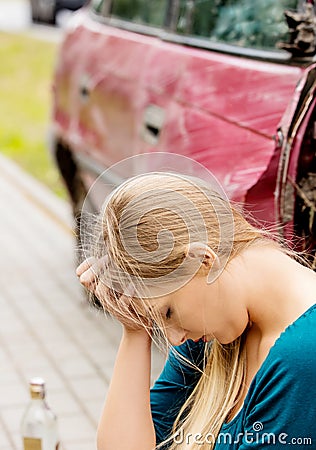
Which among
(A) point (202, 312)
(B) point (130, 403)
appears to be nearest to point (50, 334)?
(B) point (130, 403)

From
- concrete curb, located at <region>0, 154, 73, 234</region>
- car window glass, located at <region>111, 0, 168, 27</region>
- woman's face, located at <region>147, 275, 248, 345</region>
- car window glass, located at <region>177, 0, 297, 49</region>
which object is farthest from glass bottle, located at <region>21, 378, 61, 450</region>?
concrete curb, located at <region>0, 154, 73, 234</region>

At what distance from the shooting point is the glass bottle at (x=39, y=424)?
9.65 ft

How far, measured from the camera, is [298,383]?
6.53ft

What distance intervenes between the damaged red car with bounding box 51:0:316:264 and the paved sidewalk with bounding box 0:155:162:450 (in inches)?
26.2

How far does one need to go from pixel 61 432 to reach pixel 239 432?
2.13 metres

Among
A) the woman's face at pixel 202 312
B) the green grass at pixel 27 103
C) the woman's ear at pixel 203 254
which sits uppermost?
the woman's ear at pixel 203 254

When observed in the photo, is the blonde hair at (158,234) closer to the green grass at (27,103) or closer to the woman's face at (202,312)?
the woman's face at (202,312)

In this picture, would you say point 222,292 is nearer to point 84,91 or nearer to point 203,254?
point 203,254

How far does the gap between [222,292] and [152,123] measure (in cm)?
225

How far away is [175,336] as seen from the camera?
224 centimetres

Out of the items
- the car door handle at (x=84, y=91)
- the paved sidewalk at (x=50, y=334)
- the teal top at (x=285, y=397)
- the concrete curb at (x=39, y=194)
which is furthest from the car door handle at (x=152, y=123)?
the concrete curb at (x=39, y=194)

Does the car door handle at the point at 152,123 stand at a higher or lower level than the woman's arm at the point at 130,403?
lower

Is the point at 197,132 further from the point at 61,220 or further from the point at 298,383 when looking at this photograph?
the point at 61,220

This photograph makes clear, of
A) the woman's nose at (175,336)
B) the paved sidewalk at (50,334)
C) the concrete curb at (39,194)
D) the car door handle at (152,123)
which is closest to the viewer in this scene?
the woman's nose at (175,336)
